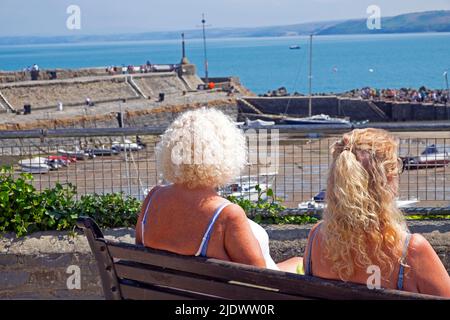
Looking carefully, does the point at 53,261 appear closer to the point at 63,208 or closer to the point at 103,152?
the point at 63,208

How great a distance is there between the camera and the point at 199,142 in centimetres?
327

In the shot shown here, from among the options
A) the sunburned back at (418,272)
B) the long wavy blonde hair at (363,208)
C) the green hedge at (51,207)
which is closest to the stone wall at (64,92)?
the green hedge at (51,207)

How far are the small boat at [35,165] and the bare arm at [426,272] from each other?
145 inches

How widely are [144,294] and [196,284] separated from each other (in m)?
0.26

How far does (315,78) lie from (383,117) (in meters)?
78.9

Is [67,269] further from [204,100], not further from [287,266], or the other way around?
[204,100]

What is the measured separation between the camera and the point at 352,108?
6681cm

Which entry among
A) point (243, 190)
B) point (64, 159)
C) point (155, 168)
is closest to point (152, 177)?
point (155, 168)

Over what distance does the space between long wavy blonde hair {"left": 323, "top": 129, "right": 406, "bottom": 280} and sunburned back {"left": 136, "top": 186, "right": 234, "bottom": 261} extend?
492 millimetres

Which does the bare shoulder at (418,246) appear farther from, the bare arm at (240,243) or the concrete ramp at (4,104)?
the concrete ramp at (4,104)

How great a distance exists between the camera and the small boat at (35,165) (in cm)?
590

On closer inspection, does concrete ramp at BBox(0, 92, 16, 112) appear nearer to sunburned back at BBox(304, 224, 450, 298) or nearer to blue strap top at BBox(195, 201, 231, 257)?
blue strap top at BBox(195, 201, 231, 257)

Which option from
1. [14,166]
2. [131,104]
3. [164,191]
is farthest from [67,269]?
[131,104]

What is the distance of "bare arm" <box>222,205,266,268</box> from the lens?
3.09 m
